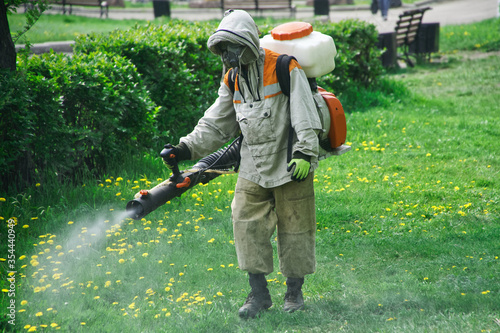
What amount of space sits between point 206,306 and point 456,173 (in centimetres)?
390

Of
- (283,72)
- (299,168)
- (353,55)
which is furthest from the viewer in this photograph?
(353,55)

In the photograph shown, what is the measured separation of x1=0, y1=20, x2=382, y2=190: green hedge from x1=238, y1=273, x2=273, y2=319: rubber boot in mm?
2735

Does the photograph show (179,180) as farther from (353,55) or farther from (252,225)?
(353,55)

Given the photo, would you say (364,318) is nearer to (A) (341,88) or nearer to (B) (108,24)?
(A) (341,88)

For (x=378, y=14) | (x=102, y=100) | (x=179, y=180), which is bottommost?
(x=179, y=180)

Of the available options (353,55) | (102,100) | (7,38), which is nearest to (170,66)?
(102,100)

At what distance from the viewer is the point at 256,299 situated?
3.82 meters

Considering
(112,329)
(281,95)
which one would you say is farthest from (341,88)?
(112,329)

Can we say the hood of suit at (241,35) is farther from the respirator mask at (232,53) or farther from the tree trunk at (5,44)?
the tree trunk at (5,44)

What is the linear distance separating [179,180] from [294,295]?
1.12 meters

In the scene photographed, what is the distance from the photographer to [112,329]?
3574mm

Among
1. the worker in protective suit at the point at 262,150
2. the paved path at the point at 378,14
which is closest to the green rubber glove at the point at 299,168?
the worker in protective suit at the point at 262,150

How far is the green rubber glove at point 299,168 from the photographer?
3.38 meters

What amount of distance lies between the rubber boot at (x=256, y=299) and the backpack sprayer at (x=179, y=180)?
743 mm
